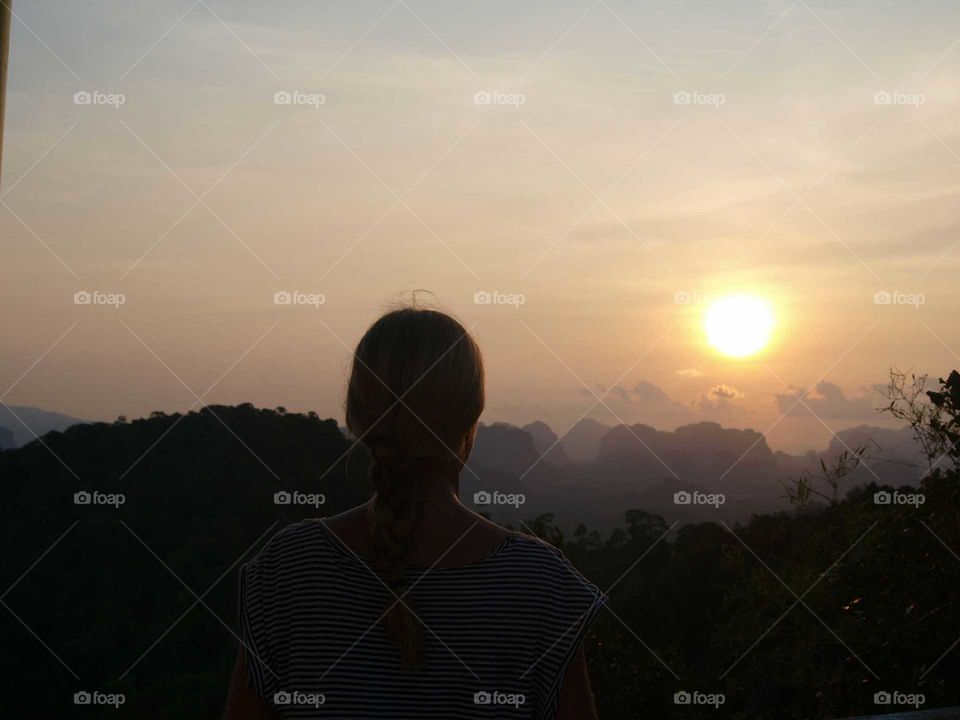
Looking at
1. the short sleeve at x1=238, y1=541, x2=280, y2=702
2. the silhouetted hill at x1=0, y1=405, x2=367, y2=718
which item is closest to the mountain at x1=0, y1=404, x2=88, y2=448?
the silhouetted hill at x1=0, y1=405, x2=367, y2=718

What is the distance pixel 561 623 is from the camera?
137 cm

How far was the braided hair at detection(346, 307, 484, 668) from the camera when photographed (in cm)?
132

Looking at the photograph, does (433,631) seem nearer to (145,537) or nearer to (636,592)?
(636,592)

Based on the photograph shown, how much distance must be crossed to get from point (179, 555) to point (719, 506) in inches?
142

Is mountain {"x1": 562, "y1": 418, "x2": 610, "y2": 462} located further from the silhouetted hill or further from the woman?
the woman

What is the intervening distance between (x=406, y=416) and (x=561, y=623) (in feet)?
1.19

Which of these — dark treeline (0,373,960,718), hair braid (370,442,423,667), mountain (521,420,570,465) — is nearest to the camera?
hair braid (370,442,423,667)

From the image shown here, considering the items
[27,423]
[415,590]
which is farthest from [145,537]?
[415,590]

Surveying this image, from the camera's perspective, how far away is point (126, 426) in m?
7.79

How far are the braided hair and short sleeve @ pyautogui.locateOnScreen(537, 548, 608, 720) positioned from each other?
18 centimetres

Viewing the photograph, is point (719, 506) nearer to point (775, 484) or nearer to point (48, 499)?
point (775, 484)

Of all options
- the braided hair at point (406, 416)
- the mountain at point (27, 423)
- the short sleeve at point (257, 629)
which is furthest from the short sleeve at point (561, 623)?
the mountain at point (27, 423)

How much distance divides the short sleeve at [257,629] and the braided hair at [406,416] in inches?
7.6

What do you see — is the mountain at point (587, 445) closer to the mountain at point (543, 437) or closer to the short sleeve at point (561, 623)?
the mountain at point (543, 437)
